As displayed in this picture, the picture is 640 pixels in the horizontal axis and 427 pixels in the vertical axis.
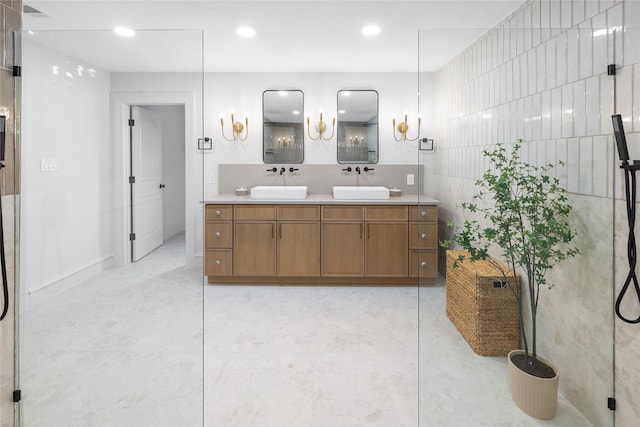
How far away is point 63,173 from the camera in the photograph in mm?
1816

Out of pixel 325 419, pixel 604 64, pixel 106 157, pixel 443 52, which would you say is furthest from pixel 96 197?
pixel 604 64

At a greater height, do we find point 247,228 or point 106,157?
point 106,157

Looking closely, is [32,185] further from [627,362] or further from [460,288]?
[627,362]

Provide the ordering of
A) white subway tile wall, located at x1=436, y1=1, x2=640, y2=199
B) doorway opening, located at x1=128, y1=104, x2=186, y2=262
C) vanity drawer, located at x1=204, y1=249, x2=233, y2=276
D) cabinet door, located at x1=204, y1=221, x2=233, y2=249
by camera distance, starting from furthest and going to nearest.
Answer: vanity drawer, located at x1=204, y1=249, x2=233, y2=276, cabinet door, located at x1=204, y1=221, x2=233, y2=249, doorway opening, located at x1=128, y1=104, x2=186, y2=262, white subway tile wall, located at x1=436, y1=1, x2=640, y2=199

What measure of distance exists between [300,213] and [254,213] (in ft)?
1.52

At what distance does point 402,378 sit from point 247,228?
7.08 feet

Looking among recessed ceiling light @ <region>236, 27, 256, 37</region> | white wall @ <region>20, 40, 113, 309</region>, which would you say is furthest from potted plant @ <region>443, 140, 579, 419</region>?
recessed ceiling light @ <region>236, 27, 256, 37</region>

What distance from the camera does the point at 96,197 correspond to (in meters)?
1.84

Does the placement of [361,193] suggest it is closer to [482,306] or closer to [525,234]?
[482,306]

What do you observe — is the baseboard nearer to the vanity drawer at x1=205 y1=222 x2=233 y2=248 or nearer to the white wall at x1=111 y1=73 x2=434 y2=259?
the vanity drawer at x1=205 y1=222 x2=233 y2=248

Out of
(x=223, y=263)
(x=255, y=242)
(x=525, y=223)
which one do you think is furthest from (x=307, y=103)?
(x=525, y=223)

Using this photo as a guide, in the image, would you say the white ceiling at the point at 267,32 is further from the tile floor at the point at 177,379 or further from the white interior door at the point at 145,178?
the tile floor at the point at 177,379

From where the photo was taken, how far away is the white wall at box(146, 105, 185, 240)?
1865 mm

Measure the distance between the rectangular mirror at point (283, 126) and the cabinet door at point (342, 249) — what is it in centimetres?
107
